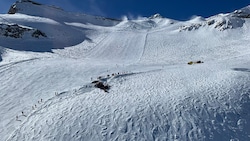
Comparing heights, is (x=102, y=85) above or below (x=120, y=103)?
above

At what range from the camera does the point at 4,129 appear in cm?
959

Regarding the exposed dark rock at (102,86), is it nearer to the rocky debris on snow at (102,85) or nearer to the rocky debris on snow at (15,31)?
the rocky debris on snow at (102,85)

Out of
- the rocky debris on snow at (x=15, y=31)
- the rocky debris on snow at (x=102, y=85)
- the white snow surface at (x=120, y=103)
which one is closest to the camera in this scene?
the white snow surface at (x=120, y=103)

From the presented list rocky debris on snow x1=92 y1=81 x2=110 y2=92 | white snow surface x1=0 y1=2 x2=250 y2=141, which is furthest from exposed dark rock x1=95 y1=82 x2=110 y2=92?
white snow surface x1=0 y1=2 x2=250 y2=141

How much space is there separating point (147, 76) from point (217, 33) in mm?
29788

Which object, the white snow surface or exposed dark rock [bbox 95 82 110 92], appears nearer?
the white snow surface

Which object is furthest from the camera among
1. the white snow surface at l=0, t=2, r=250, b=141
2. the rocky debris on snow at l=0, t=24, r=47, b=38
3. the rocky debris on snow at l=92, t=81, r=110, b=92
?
the rocky debris on snow at l=0, t=24, r=47, b=38

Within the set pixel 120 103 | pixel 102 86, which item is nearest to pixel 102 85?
pixel 102 86

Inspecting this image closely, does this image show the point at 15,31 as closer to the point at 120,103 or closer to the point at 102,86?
the point at 102,86

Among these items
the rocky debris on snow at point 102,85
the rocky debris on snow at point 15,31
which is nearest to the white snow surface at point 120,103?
the rocky debris on snow at point 102,85

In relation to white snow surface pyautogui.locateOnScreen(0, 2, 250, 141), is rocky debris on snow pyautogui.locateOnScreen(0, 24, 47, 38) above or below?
above

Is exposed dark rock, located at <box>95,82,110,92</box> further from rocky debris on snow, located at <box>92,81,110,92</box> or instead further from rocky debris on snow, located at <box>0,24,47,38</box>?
rocky debris on snow, located at <box>0,24,47,38</box>

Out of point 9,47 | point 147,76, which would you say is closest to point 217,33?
point 147,76

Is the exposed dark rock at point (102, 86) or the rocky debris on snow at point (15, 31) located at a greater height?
the rocky debris on snow at point (15, 31)
